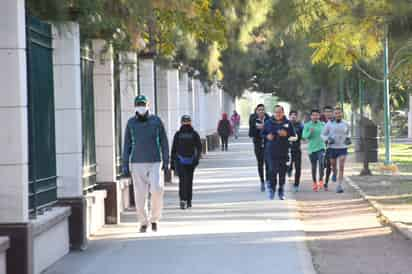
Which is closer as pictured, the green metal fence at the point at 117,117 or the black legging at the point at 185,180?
the green metal fence at the point at 117,117

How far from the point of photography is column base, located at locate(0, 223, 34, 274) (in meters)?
9.44

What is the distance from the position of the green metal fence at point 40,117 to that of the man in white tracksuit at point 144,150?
6.16 feet

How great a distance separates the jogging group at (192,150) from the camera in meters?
13.9

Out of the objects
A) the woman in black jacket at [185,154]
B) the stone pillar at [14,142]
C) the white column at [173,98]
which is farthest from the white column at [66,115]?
the white column at [173,98]

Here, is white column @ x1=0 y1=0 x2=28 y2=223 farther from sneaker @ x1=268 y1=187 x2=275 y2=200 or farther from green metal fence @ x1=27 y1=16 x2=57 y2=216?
sneaker @ x1=268 y1=187 x2=275 y2=200

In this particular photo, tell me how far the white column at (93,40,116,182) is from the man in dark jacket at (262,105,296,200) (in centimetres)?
402

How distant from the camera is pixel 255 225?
15094 mm

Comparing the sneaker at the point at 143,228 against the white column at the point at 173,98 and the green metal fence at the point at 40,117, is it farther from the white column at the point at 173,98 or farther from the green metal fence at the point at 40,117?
the white column at the point at 173,98

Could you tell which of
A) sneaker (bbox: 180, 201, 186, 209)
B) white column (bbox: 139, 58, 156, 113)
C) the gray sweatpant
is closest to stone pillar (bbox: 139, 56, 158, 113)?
white column (bbox: 139, 58, 156, 113)

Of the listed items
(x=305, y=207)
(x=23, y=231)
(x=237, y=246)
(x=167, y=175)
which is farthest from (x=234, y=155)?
(x=23, y=231)

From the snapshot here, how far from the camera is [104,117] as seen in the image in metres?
15.5

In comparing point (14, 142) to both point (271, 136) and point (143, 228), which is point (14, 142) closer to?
point (143, 228)

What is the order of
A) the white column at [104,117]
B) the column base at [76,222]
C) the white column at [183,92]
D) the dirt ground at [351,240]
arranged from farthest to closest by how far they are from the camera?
1. the white column at [183,92]
2. the white column at [104,117]
3. the column base at [76,222]
4. the dirt ground at [351,240]

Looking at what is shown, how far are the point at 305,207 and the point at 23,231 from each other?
31.5 feet
